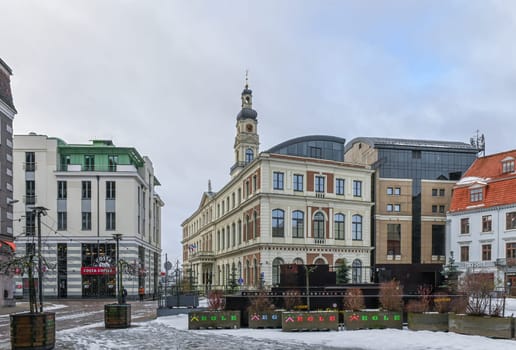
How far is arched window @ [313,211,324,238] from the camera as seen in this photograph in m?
57.9

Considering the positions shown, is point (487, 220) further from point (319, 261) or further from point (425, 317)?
point (425, 317)

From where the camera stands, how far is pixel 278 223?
2226 inches

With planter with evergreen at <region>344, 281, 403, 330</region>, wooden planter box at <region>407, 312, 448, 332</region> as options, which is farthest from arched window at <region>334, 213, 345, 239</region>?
wooden planter box at <region>407, 312, 448, 332</region>

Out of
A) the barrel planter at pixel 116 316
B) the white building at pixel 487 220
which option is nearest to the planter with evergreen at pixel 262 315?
the barrel planter at pixel 116 316

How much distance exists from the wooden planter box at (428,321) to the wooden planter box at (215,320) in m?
6.43

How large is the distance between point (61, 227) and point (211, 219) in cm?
3768

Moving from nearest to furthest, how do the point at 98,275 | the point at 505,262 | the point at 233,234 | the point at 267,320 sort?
the point at 267,320, the point at 505,262, the point at 98,275, the point at 233,234

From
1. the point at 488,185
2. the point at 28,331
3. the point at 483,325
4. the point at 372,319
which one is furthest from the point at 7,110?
the point at 488,185

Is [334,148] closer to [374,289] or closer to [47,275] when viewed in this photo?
[47,275]

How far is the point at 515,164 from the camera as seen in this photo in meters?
54.4

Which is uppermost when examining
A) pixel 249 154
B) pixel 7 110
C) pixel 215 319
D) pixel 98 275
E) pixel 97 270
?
pixel 249 154

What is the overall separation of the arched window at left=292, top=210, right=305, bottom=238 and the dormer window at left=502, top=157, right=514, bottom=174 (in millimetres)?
22104

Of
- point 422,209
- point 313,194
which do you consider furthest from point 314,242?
point 422,209

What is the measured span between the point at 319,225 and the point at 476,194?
57.1 ft
